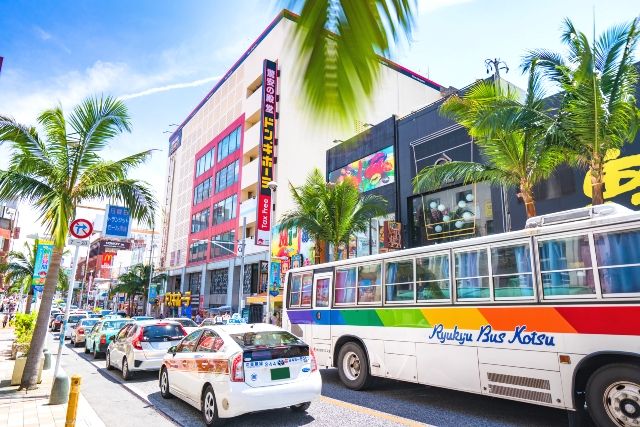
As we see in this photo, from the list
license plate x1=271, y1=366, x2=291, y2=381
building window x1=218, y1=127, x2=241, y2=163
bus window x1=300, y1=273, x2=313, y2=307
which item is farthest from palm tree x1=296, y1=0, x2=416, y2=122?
building window x1=218, y1=127, x2=241, y2=163

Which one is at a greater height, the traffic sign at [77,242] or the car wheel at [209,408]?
the traffic sign at [77,242]

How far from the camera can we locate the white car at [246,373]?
706 centimetres

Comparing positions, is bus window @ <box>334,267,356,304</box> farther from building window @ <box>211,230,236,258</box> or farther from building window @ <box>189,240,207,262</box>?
building window @ <box>189,240,207,262</box>

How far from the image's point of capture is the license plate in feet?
24.2

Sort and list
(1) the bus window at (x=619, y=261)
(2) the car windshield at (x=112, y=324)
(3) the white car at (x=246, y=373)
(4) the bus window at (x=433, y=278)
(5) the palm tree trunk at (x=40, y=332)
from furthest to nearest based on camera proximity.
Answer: (2) the car windshield at (x=112, y=324), (5) the palm tree trunk at (x=40, y=332), (4) the bus window at (x=433, y=278), (3) the white car at (x=246, y=373), (1) the bus window at (x=619, y=261)

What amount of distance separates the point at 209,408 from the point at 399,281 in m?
4.72

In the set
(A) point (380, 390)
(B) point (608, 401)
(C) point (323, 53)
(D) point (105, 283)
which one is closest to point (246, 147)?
(A) point (380, 390)

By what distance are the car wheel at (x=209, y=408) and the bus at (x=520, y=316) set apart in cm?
389

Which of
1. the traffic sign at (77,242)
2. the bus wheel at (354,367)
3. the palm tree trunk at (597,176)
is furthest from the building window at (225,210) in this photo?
the palm tree trunk at (597,176)

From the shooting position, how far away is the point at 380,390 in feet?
33.6

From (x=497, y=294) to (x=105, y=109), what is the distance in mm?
10028

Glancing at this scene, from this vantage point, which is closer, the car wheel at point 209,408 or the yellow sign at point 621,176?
the car wheel at point 209,408

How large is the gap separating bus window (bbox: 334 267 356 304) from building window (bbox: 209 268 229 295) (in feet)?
123

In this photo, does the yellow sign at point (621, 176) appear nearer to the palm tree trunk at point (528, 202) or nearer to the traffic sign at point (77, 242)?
the palm tree trunk at point (528, 202)
